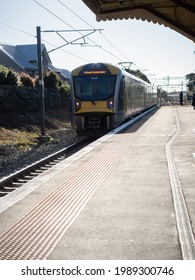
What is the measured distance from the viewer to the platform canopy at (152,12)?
8984 millimetres

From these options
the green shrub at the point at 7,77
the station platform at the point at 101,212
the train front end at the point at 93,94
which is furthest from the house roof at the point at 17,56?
the station platform at the point at 101,212

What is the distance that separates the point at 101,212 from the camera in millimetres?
5438

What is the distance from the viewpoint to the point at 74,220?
512 cm

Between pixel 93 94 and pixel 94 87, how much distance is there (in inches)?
13.1

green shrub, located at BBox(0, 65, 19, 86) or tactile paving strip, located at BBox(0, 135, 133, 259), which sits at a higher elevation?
green shrub, located at BBox(0, 65, 19, 86)

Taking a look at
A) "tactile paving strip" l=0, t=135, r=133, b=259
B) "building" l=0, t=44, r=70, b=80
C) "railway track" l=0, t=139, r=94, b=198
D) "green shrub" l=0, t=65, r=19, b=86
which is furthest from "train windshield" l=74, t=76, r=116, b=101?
"building" l=0, t=44, r=70, b=80

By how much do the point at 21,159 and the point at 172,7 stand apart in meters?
7.15

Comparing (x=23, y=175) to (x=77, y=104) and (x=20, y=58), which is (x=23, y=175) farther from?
(x=20, y=58)

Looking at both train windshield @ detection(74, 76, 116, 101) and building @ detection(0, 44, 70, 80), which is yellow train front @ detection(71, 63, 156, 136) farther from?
building @ detection(0, 44, 70, 80)

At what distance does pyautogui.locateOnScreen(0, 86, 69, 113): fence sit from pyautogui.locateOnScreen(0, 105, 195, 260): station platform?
660 inches

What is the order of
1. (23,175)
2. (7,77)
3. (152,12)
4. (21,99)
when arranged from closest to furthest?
(152,12), (23,175), (21,99), (7,77)

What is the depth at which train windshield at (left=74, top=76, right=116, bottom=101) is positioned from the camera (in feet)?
59.1

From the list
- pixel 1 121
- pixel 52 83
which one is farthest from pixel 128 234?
pixel 52 83

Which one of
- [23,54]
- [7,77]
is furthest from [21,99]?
[23,54]
